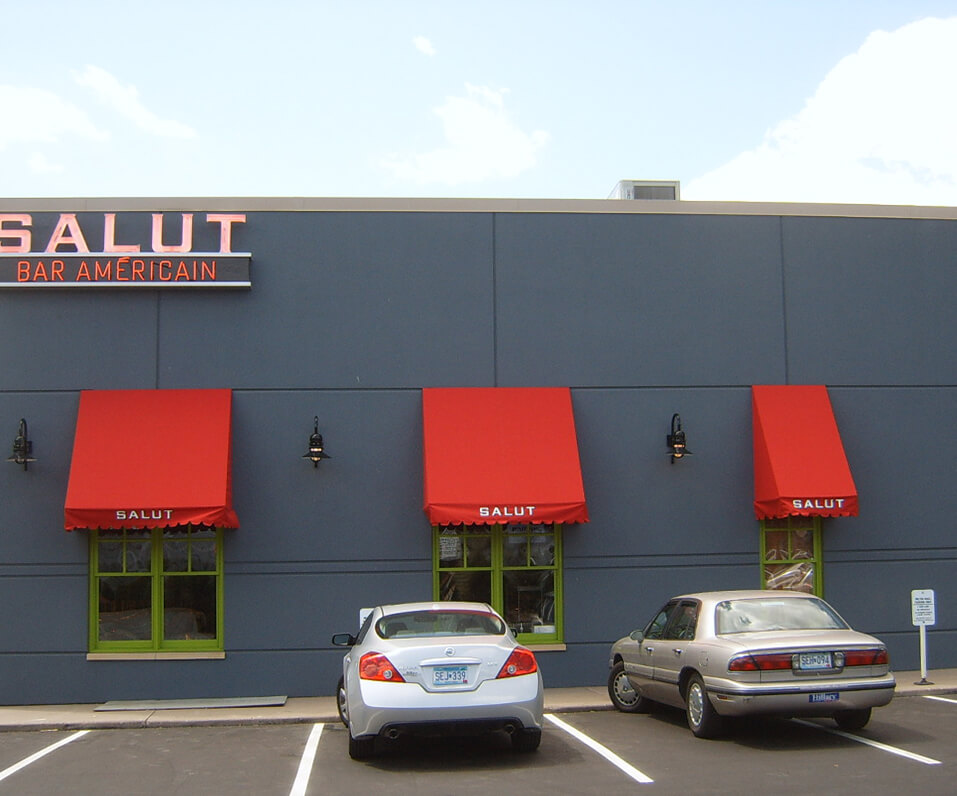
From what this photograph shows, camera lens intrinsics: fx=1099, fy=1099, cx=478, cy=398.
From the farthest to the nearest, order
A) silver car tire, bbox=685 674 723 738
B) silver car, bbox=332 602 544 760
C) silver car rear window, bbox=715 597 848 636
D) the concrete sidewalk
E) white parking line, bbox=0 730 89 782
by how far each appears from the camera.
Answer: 1. the concrete sidewalk
2. silver car rear window, bbox=715 597 848 636
3. silver car tire, bbox=685 674 723 738
4. white parking line, bbox=0 730 89 782
5. silver car, bbox=332 602 544 760

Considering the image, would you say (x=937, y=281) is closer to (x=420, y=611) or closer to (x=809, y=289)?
(x=809, y=289)

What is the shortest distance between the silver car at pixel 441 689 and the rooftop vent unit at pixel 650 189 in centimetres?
867

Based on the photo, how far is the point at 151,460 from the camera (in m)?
13.8

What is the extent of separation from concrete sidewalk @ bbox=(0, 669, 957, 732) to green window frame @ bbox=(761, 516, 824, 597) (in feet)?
5.72

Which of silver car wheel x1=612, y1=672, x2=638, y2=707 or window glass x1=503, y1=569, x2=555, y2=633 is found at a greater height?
window glass x1=503, y1=569, x2=555, y2=633

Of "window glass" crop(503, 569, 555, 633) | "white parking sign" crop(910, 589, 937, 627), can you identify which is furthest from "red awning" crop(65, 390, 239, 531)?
"white parking sign" crop(910, 589, 937, 627)

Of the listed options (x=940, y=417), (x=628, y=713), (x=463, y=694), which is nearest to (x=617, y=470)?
(x=628, y=713)

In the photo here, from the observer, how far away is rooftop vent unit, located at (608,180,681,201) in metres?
16.5

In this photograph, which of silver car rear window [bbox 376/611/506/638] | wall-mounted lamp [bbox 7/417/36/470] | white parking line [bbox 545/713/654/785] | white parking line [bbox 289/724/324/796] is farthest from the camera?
wall-mounted lamp [bbox 7/417/36/470]

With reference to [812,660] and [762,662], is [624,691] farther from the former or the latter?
[812,660]

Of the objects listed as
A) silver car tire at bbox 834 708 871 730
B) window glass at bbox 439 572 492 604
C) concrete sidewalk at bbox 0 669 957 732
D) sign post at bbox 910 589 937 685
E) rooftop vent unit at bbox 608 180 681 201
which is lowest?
concrete sidewalk at bbox 0 669 957 732

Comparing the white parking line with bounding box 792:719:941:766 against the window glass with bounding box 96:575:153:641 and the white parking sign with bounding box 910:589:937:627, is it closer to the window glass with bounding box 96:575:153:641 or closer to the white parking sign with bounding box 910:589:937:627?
the white parking sign with bounding box 910:589:937:627

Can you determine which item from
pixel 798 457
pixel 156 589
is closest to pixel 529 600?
pixel 798 457

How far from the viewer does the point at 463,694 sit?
30.6 ft
